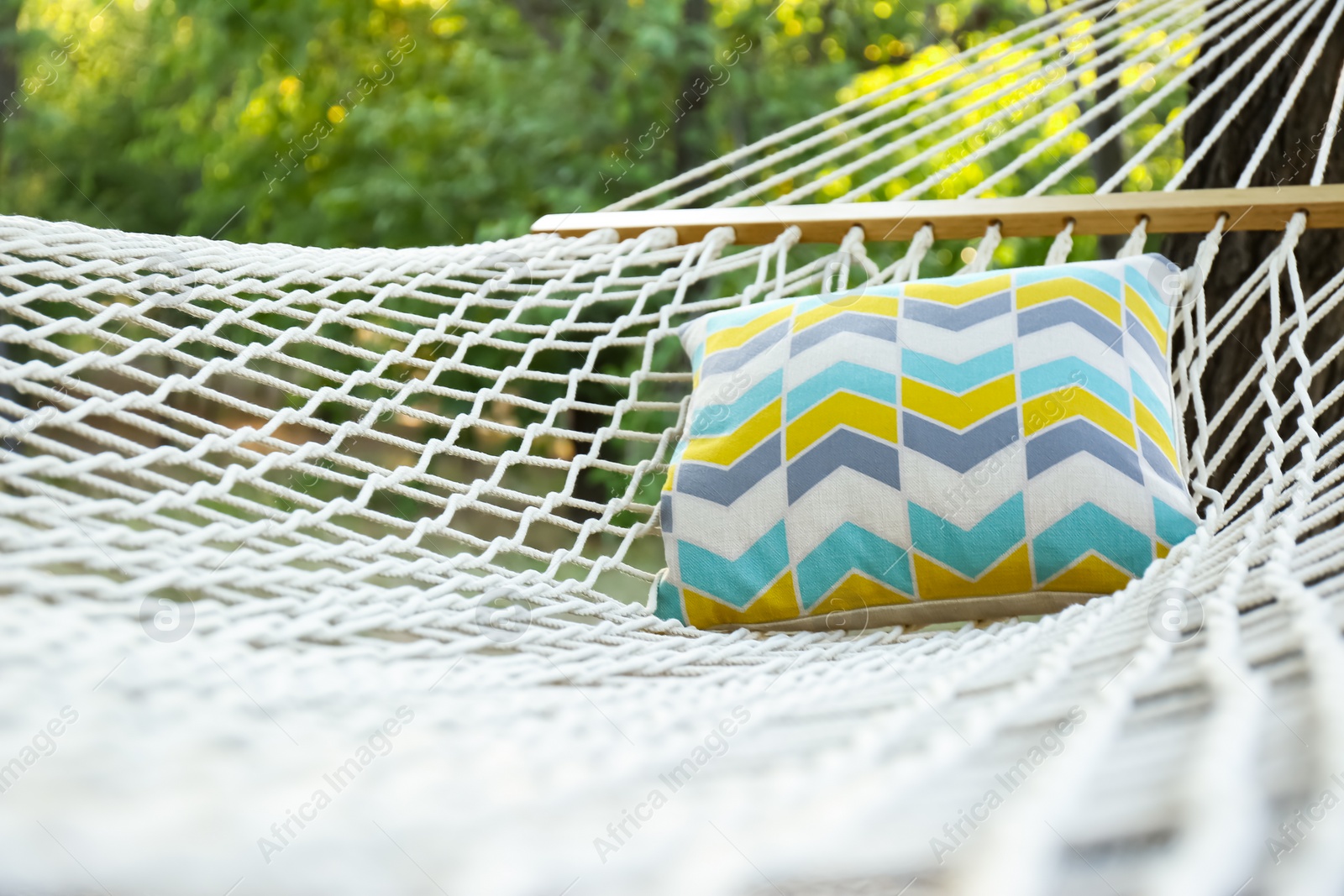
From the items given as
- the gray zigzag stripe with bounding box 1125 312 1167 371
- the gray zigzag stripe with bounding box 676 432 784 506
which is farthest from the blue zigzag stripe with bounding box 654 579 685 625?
the gray zigzag stripe with bounding box 1125 312 1167 371

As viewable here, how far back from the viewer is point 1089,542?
0.94 m

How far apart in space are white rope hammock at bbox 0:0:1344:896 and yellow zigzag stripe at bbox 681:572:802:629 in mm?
31

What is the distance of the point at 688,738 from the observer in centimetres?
47

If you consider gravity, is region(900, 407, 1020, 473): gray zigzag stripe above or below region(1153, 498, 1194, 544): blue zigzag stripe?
above

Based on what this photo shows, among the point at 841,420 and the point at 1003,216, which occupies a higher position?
the point at 1003,216

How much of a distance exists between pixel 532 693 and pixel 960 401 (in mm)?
562

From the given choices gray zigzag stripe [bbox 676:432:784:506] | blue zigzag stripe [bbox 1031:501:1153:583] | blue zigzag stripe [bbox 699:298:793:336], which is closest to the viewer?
blue zigzag stripe [bbox 1031:501:1153:583]

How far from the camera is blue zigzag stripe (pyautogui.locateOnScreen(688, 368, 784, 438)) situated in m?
1.07

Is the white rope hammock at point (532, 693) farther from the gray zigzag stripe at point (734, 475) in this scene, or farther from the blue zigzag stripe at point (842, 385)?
the blue zigzag stripe at point (842, 385)

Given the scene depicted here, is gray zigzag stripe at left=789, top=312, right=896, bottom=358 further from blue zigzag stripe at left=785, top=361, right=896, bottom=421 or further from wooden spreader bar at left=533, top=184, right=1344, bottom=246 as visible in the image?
wooden spreader bar at left=533, top=184, right=1344, bottom=246

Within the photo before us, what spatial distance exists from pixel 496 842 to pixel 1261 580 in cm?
49

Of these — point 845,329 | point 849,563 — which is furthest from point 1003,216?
point 849,563

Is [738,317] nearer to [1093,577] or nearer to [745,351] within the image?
[745,351]

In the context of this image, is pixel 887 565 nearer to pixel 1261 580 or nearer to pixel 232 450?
pixel 1261 580
